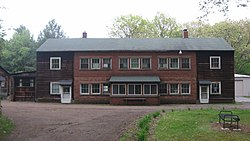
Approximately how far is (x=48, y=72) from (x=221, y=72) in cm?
1849

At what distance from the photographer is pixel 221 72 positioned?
3466 centimetres

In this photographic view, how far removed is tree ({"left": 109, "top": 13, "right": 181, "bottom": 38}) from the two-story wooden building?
2932 cm

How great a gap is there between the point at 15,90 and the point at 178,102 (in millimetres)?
18473

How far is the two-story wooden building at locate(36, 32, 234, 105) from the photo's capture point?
3453cm

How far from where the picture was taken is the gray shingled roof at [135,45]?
35156 mm

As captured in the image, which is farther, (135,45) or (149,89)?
(135,45)

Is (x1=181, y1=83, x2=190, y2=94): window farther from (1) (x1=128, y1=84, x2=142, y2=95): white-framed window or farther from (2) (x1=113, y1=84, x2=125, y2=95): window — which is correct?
(2) (x1=113, y1=84, x2=125, y2=95): window

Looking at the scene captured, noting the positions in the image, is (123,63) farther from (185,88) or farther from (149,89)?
(185,88)

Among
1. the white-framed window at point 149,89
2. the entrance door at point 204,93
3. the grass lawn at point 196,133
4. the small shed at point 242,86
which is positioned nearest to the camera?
the grass lawn at point 196,133

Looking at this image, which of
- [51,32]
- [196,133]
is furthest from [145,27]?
[196,133]

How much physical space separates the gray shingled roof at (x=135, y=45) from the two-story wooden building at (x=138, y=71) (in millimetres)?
107

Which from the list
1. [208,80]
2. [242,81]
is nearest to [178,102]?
[208,80]

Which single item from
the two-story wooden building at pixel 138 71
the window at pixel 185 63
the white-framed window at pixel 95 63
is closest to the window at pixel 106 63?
the two-story wooden building at pixel 138 71

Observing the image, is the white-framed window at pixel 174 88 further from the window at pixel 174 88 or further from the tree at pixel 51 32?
the tree at pixel 51 32
